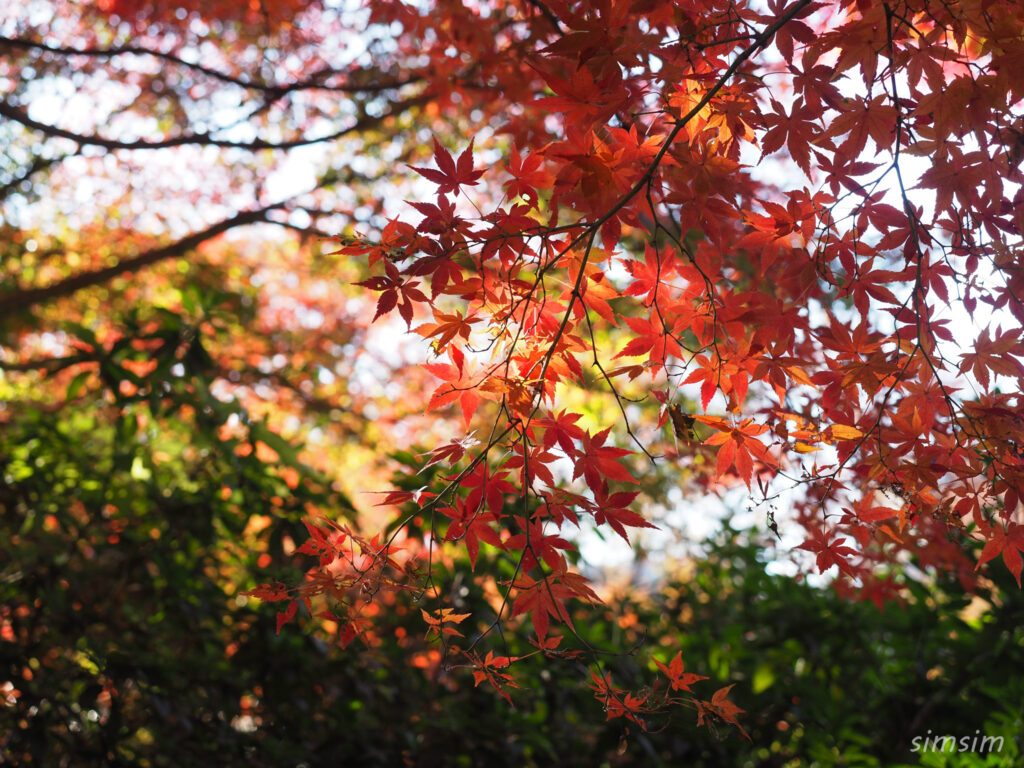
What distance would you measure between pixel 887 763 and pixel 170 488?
10.2 feet

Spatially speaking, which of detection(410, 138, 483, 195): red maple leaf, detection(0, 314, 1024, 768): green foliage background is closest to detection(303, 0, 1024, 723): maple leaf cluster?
detection(410, 138, 483, 195): red maple leaf

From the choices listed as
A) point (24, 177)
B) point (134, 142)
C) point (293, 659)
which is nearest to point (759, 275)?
point (293, 659)

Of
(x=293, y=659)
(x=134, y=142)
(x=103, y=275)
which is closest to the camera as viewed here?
(x=293, y=659)

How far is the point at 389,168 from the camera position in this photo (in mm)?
5555

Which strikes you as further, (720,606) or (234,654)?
(720,606)

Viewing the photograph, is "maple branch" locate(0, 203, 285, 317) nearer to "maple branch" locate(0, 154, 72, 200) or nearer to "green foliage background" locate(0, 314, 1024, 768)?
"maple branch" locate(0, 154, 72, 200)

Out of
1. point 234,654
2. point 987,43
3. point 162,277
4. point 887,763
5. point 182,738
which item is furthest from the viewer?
point 162,277

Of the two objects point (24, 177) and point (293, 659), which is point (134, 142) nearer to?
point (24, 177)

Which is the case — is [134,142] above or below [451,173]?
above

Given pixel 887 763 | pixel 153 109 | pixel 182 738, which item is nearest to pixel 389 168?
pixel 153 109

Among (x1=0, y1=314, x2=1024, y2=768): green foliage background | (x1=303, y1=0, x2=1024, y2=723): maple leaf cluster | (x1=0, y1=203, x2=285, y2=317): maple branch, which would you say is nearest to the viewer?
(x1=303, y1=0, x2=1024, y2=723): maple leaf cluster

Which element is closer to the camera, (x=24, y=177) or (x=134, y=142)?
(x=134, y=142)

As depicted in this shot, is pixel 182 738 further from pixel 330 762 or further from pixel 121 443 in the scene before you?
pixel 121 443

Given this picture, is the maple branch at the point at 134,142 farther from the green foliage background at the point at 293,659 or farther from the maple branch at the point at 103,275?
the green foliage background at the point at 293,659
